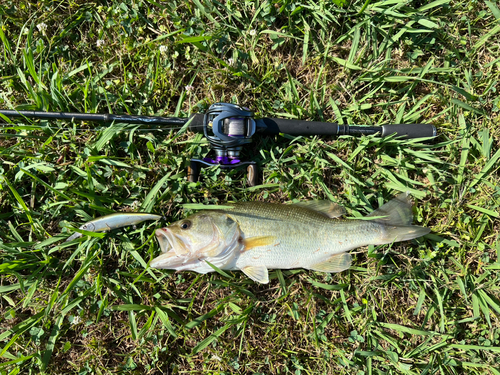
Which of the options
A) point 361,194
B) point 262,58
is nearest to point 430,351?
point 361,194

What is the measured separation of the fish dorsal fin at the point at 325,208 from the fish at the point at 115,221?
1.52 meters

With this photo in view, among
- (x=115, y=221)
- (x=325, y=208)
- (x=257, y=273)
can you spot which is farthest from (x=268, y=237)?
(x=115, y=221)

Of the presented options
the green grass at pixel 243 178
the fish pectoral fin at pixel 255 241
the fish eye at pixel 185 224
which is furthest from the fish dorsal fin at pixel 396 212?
the fish eye at pixel 185 224

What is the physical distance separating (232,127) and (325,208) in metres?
1.23

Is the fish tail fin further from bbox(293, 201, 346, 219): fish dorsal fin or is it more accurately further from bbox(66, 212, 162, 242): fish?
bbox(66, 212, 162, 242): fish

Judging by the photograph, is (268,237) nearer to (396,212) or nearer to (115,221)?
(396,212)

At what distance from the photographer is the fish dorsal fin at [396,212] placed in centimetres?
299

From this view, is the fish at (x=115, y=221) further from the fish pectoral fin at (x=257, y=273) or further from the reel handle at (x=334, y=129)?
the reel handle at (x=334, y=129)

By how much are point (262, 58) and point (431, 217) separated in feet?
8.22

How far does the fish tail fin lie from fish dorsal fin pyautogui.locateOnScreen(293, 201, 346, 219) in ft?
0.96

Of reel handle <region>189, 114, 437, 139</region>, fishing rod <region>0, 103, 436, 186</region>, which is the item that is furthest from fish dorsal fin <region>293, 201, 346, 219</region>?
reel handle <region>189, 114, 437, 139</region>

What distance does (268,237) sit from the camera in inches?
109

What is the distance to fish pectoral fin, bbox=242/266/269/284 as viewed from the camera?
2.84 m

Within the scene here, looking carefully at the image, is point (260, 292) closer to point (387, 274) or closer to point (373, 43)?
point (387, 274)
